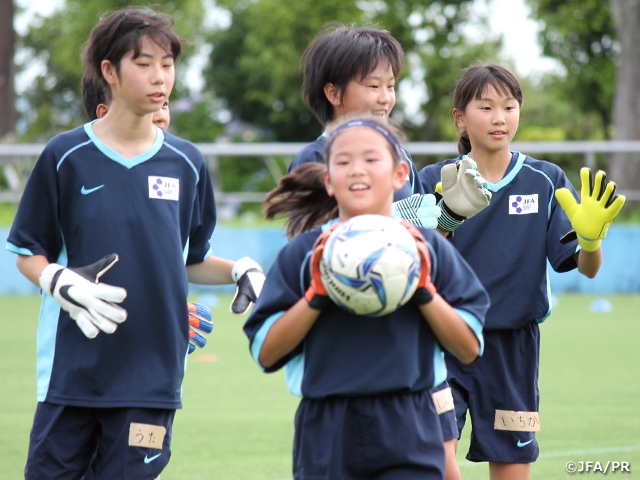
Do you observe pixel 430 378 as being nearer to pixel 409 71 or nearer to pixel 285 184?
pixel 285 184

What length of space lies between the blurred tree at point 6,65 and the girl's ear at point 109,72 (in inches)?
944

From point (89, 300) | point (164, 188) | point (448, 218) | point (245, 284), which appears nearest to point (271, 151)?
point (448, 218)

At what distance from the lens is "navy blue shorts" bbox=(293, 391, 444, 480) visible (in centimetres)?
296

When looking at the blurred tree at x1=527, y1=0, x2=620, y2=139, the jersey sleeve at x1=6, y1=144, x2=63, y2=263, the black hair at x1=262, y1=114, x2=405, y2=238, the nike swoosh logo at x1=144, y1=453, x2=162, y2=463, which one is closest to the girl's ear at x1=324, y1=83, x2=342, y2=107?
the black hair at x1=262, y1=114, x2=405, y2=238

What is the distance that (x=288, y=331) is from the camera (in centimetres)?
295

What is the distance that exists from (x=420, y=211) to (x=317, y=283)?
0.87 metres

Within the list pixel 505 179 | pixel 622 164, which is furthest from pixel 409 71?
pixel 505 179

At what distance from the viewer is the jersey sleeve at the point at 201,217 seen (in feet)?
12.5

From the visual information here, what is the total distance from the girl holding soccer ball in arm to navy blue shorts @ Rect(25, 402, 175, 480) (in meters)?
0.67

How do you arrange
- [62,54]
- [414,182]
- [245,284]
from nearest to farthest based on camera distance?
[245,284], [414,182], [62,54]

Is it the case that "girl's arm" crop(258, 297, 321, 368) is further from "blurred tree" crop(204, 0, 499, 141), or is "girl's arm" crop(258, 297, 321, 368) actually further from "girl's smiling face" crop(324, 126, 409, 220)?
"blurred tree" crop(204, 0, 499, 141)

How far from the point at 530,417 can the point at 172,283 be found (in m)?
1.93

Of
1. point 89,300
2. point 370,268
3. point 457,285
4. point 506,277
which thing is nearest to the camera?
point 370,268

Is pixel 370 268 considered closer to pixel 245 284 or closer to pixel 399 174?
pixel 399 174
